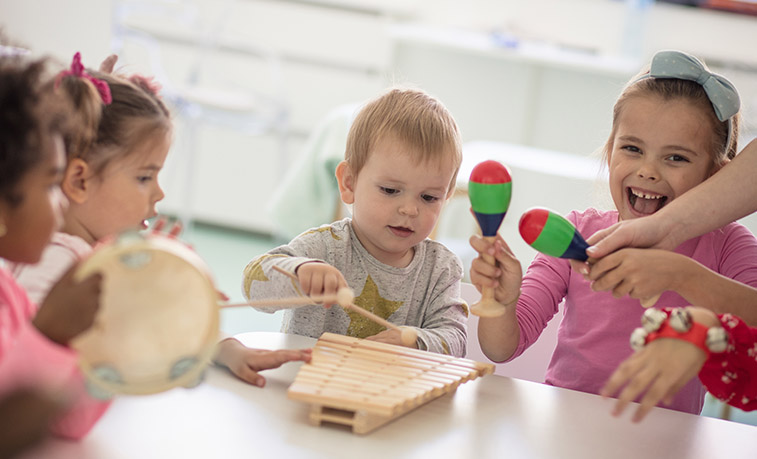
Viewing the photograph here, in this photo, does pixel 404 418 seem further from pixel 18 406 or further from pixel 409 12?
pixel 409 12

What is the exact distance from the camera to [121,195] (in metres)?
1.34

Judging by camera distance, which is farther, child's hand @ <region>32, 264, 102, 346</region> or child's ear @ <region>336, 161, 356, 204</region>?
child's ear @ <region>336, 161, 356, 204</region>

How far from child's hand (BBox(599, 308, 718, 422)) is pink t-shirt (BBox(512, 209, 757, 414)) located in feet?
1.86

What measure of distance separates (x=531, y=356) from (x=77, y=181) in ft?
3.09

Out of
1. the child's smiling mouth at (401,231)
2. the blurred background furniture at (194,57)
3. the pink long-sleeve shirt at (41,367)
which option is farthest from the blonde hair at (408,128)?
the blurred background furniture at (194,57)

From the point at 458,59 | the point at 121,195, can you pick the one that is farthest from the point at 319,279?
the point at 458,59

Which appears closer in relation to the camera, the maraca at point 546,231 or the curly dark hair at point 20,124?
the curly dark hair at point 20,124

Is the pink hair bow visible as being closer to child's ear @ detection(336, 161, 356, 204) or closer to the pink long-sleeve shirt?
the pink long-sleeve shirt

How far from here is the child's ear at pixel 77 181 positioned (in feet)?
4.14

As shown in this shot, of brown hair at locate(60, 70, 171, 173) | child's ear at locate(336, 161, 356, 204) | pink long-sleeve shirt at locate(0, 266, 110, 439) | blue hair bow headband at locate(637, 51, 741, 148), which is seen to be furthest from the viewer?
child's ear at locate(336, 161, 356, 204)

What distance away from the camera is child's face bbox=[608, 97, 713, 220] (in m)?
1.54

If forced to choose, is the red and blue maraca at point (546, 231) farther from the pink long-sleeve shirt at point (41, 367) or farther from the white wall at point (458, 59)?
the white wall at point (458, 59)

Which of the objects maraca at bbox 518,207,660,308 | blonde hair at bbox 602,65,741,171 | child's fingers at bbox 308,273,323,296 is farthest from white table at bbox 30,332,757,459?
blonde hair at bbox 602,65,741,171

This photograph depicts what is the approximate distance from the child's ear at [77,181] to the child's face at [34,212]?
408 mm
